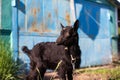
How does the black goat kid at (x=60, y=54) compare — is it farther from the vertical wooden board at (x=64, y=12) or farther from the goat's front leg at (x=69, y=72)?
the vertical wooden board at (x=64, y=12)

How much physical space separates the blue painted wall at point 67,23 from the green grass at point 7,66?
2998mm

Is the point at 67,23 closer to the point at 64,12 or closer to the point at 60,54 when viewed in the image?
the point at 64,12

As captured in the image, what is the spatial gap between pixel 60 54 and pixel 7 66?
125cm

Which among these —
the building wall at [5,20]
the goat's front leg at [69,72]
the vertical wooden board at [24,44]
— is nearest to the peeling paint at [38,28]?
the vertical wooden board at [24,44]

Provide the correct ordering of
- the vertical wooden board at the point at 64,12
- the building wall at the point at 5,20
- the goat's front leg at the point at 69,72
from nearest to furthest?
the goat's front leg at the point at 69,72 < the building wall at the point at 5,20 < the vertical wooden board at the point at 64,12

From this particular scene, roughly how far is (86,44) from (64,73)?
282 inches

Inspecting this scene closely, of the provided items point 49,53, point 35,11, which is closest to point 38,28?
point 35,11

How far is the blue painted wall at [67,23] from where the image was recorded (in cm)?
1126

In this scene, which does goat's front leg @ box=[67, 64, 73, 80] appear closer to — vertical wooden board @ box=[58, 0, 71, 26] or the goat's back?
the goat's back

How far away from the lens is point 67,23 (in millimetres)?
13289

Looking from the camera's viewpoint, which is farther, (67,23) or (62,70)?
(67,23)

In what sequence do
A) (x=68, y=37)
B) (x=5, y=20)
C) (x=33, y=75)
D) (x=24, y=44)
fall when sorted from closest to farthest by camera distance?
1. (x=68, y=37)
2. (x=33, y=75)
3. (x=5, y=20)
4. (x=24, y=44)

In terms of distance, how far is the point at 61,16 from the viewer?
1300 cm

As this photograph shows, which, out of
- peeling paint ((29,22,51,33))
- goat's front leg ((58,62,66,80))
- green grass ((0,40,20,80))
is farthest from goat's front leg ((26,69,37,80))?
peeling paint ((29,22,51,33))
